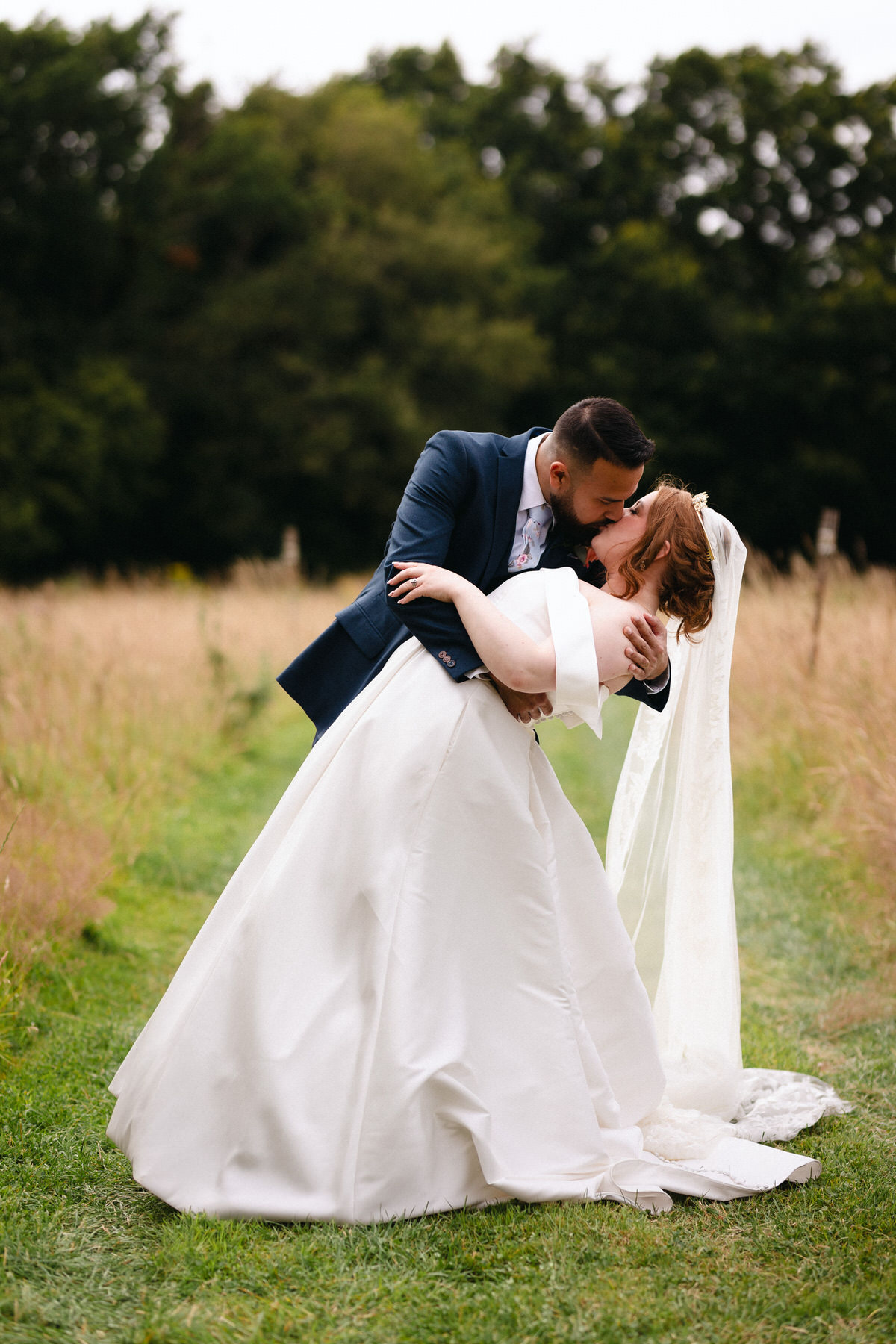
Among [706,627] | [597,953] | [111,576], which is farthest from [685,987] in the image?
[111,576]

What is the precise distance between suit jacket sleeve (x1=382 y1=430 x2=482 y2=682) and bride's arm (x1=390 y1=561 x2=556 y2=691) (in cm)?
4

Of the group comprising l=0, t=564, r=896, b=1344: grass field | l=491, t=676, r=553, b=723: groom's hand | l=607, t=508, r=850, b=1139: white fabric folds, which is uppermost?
l=491, t=676, r=553, b=723: groom's hand

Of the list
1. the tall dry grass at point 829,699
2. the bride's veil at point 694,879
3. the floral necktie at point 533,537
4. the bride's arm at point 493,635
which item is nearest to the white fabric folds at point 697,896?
the bride's veil at point 694,879

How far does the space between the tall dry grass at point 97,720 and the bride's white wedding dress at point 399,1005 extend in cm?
114

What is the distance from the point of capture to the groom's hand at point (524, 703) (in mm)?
2842

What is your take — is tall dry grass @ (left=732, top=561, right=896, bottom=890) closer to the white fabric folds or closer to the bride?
the white fabric folds

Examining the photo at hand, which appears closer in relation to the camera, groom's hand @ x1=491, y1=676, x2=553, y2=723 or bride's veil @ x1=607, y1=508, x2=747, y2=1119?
groom's hand @ x1=491, y1=676, x2=553, y2=723

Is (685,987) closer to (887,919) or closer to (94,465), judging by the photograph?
(887,919)

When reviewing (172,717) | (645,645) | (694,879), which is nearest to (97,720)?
(172,717)

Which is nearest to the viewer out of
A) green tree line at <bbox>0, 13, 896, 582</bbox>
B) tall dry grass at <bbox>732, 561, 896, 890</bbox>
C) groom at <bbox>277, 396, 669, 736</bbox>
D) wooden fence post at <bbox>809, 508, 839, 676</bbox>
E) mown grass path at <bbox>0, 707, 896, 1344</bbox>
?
mown grass path at <bbox>0, 707, 896, 1344</bbox>

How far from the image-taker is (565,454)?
2754 millimetres

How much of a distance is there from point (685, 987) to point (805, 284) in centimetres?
2966

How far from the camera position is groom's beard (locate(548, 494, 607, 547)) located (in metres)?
2.86

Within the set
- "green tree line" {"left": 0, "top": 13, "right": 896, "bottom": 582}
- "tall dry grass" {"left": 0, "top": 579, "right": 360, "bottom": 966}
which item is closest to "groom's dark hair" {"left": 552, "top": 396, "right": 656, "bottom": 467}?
"tall dry grass" {"left": 0, "top": 579, "right": 360, "bottom": 966}
